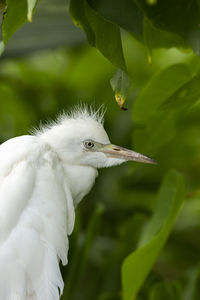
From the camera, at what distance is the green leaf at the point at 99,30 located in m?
0.91

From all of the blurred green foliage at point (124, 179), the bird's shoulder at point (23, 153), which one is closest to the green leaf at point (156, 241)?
the blurred green foliage at point (124, 179)

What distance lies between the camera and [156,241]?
1409 mm

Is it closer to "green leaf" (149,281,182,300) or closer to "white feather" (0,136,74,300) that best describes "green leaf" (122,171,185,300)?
"white feather" (0,136,74,300)

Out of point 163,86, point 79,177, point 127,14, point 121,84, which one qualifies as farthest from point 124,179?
point 127,14

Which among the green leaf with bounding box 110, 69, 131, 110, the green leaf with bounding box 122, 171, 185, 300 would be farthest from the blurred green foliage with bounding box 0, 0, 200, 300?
the green leaf with bounding box 110, 69, 131, 110

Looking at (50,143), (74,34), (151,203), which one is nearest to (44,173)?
(50,143)

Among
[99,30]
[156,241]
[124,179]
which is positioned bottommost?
[124,179]

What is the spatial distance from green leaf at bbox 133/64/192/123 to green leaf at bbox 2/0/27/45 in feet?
1.37

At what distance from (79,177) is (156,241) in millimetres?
293

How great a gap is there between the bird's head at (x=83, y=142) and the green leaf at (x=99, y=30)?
598 millimetres

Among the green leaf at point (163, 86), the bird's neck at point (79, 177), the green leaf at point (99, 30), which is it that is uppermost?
the green leaf at point (99, 30)

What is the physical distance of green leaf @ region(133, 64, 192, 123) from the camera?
1.24m

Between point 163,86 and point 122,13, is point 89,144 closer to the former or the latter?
point 163,86

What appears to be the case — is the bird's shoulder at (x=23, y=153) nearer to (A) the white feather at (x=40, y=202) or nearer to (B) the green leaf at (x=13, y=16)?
(A) the white feather at (x=40, y=202)
